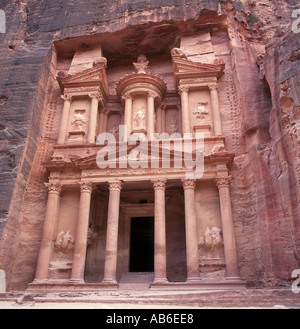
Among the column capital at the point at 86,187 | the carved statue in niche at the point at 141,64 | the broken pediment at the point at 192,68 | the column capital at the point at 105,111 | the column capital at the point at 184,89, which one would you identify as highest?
the carved statue in niche at the point at 141,64

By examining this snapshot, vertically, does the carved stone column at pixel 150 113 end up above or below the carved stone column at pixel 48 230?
above

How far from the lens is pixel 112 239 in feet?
40.2

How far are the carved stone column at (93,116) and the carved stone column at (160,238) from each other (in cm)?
409

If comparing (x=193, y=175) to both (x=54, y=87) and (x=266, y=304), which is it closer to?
(x=266, y=304)

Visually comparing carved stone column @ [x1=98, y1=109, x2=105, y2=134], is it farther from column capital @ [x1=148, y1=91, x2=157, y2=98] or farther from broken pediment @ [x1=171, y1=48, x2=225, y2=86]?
broken pediment @ [x1=171, y1=48, x2=225, y2=86]

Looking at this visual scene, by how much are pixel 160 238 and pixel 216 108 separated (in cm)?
675

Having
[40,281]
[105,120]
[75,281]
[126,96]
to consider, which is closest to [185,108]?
[126,96]

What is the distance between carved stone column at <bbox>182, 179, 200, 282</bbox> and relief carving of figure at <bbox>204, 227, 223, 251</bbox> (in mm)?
460

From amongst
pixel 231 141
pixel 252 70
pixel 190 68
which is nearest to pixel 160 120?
pixel 190 68

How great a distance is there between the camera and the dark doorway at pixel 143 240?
1628cm

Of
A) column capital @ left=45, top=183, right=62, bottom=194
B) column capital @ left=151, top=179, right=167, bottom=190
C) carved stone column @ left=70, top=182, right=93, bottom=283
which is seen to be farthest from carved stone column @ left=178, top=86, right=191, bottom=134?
column capital @ left=45, top=183, right=62, bottom=194

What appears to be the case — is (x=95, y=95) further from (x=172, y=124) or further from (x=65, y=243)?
(x=65, y=243)

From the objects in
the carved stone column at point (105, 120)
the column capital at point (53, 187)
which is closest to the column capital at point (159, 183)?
the column capital at point (53, 187)

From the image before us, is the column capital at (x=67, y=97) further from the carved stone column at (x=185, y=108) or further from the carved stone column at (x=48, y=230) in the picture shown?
the carved stone column at (x=185, y=108)
